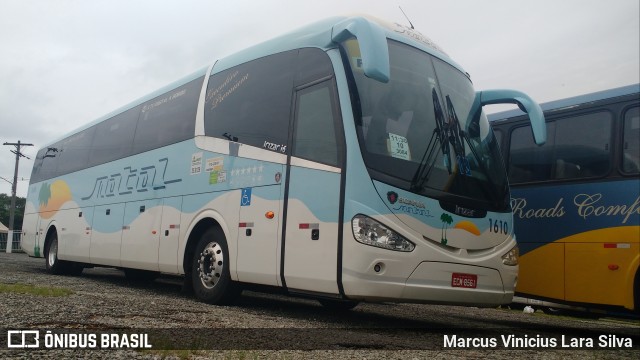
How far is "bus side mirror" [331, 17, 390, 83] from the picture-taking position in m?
5.63

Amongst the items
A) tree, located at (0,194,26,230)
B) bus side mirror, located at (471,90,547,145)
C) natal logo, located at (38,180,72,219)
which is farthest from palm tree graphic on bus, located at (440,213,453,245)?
tree, located at (0,194,26,230)

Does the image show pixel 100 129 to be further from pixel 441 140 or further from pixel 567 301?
pixel 567 301

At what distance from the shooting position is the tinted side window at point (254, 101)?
730 centimetres

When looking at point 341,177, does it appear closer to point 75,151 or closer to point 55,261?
point 75,151

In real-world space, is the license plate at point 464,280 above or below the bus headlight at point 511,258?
below

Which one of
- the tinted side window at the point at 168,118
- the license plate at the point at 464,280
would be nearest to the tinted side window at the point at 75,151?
the tinted side window at the point at 168,118

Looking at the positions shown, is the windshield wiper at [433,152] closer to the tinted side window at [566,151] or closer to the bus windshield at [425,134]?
the bus windshield at [425,134]

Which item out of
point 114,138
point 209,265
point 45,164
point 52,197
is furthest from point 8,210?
point 209,265

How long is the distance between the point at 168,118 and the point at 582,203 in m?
6.45

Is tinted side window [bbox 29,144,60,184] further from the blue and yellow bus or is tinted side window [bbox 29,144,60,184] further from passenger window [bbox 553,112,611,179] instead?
passenger window [bbox 553,112,611,179]

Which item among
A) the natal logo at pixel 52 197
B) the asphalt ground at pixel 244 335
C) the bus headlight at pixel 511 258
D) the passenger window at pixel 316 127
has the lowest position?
the asphalt ground at pixel 244 335

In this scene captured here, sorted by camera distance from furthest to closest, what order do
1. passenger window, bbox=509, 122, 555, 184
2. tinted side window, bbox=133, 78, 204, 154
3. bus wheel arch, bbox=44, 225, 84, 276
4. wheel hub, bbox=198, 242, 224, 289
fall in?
bus wheel arch, bbox=44, 225, 84, 276 < tinted side window, bbox=133, 78, 204, 154 < passenger window, bbox=509, 122, 555, 184 < wheel hub, bbox=198, 242, 224, 289

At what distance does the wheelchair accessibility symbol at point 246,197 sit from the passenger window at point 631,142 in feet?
15.4

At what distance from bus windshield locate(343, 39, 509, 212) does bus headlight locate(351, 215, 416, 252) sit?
1.57 feet
